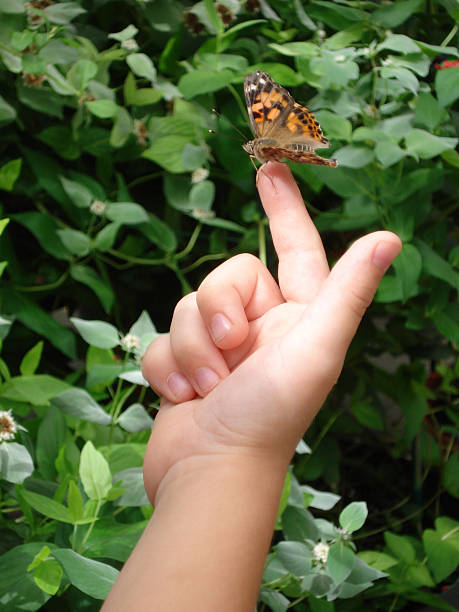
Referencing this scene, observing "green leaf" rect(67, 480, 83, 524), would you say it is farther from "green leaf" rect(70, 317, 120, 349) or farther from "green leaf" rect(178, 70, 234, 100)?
"green leaf" rect(178, 70, 234, 100)

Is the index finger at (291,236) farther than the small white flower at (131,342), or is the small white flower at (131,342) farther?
the small white flower at (131,342)

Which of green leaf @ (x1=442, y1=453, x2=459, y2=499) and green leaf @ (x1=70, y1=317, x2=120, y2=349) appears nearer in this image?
green leaf @ (x1=70, y1=317, x2=120, y2=349)

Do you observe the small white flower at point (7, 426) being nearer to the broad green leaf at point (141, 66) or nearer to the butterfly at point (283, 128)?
the butterfly at point (283, 128)

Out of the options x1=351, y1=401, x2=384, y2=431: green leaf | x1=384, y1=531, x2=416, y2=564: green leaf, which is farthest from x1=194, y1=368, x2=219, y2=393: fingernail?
x1=351, y1=401, x2=384, y2=431: green leaf

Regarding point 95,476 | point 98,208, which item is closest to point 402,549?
point 95,476

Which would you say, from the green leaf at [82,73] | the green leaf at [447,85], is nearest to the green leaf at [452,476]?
the green leaf at [447,85]

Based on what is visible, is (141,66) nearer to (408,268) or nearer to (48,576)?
(408,268)

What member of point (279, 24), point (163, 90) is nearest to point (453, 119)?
point (279, 24)

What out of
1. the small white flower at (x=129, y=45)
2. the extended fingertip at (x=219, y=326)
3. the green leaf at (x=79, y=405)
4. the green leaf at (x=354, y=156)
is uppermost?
the small white flower at (x=129, y=45)
